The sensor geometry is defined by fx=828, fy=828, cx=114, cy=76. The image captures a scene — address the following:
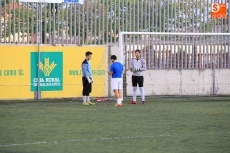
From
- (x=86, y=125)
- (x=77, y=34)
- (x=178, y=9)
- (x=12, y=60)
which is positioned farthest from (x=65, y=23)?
(x=86, y=125)

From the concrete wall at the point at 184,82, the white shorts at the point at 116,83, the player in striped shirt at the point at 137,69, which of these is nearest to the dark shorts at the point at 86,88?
the white shorts at the point at 116,83

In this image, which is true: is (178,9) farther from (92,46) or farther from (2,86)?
(2,86)

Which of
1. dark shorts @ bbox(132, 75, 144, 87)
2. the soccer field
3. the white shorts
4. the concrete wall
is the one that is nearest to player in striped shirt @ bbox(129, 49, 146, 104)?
dark shorts @ bbox(132, 75, 144, 87)

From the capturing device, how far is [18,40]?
32125 mm

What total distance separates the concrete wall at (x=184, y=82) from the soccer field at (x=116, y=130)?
905 centimetres

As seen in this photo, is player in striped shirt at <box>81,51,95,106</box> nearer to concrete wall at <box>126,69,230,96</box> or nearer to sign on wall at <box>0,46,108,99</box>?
sign on wall at <box>0,46,108,99</box>

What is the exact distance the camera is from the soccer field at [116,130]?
44.3ft

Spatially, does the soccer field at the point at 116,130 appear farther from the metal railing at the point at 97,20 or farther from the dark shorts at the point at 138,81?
the metal railing at the point at 97,20

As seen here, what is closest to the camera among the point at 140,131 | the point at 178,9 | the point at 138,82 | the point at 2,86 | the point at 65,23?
the point at 140,131

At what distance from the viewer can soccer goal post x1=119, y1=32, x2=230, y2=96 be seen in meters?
34.4

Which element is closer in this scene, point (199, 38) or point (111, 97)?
point (111, 97)

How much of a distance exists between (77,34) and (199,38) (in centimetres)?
558

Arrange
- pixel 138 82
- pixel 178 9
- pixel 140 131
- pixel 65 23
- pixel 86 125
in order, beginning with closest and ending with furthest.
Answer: pixel 140 131
pixel 86 125
pixel 138 82
pixel 65 23
pixel 178 9

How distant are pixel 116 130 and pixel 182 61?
19002 millimetres
